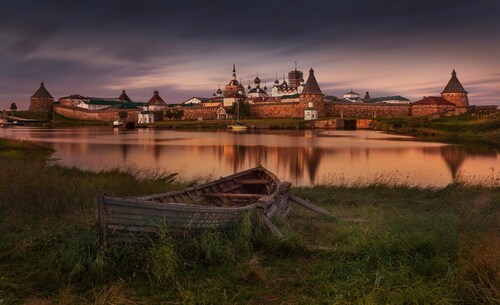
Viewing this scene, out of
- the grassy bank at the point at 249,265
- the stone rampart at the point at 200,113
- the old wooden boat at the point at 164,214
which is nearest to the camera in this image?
the grassy bank at the point at 249,265

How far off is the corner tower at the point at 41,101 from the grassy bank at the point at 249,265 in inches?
5254

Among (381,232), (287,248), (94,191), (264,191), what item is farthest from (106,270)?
(264,191)

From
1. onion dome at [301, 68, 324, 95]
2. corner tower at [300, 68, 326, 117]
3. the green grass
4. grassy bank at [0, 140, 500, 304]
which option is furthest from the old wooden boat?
the green grass

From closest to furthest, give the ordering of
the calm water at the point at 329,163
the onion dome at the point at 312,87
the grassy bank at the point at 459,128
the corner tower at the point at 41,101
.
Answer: the calm water at the point at 329,163, the grassy bank at the point at 459,128, the onion dome at the point at 312,87, the corner tower at the point at 41,101

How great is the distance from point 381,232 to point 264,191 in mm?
4336

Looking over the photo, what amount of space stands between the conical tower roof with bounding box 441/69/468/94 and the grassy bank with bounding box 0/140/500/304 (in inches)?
3518

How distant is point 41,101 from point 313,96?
84.3 metres

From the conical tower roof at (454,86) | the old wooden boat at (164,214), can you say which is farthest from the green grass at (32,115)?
the old wooden boat at (164,214)

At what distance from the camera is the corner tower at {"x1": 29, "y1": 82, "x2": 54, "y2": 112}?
127125mm

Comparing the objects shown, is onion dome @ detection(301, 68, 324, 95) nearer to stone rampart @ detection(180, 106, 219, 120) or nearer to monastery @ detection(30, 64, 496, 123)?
monastery @ detection(30, 64, 496, 123)

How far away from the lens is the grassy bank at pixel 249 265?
4.46 metres

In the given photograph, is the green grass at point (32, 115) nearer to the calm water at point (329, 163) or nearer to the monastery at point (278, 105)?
the monastery at point (278, 105)

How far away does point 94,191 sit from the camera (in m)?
9.53

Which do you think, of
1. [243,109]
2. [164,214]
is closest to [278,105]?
[243,109]
